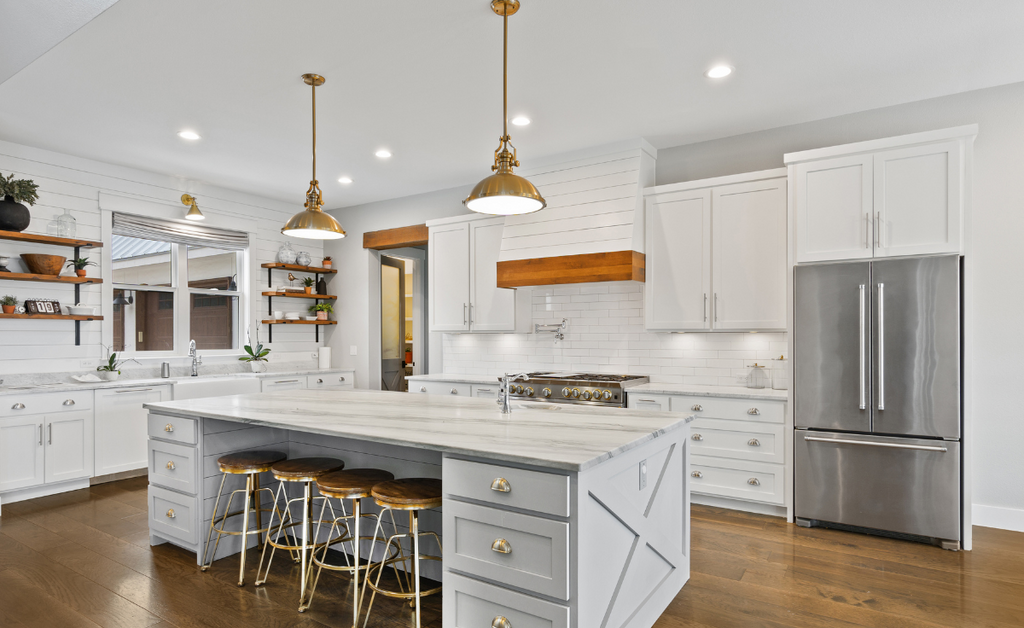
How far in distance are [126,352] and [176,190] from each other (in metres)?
1.68

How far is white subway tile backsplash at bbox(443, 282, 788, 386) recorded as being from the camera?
4.70m

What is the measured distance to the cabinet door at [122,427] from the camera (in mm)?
4941

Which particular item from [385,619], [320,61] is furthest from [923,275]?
[320,61]

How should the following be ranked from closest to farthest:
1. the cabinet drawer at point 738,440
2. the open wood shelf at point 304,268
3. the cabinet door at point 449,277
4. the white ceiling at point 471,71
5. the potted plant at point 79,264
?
the white ceiling at point 471,71 → the cabinet drawer at point 738,440 → the potted plant at point 79,264 → the cabinet door at point 449,277 → the open wood shelf at point 304,268

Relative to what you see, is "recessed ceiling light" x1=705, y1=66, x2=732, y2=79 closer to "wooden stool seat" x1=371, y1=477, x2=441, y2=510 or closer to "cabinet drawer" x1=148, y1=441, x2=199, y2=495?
"wooden stool seat" x1=371, y1=477, x2=441, y2=510

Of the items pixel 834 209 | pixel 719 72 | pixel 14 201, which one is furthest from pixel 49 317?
pixel 834 209

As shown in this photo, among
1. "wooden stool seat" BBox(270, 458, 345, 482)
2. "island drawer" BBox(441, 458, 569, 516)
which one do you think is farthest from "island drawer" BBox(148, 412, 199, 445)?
"island drawer" BBox(441, 458, 569, 516)

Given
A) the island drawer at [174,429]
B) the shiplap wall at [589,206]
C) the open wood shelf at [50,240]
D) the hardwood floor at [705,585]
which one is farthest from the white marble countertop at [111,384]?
the shiplap wall at [589,206]

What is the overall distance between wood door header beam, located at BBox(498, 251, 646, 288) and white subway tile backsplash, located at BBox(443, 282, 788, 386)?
43cm

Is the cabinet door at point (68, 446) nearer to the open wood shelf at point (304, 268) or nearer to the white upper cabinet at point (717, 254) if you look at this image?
the open wood shelf at point (304, 268)

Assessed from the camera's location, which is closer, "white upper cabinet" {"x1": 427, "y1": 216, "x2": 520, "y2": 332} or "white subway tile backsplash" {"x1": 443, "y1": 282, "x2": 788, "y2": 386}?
→ "white subway tile backsplash" {"x1": 443, "y1": 282, "x2": 788, "y2": 386}

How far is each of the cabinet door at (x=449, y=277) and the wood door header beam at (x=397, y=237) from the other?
357mm

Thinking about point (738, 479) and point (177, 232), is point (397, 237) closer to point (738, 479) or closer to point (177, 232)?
point (177, 232)

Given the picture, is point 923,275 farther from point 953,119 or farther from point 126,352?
point 126,352
